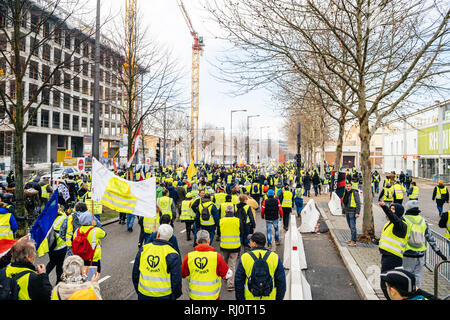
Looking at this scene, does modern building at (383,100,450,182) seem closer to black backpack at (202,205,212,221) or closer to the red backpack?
black backpack at (202,205,212,221)

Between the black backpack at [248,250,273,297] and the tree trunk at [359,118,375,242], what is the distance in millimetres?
7175

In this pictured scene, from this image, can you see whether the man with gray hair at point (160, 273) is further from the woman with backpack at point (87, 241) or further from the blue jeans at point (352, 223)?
the blue jeans at point (352, 223)

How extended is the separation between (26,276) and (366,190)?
9441 mm

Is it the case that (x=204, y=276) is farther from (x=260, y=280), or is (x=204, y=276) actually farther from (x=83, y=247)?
(x=83, y=247)

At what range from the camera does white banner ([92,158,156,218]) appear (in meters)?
5.56

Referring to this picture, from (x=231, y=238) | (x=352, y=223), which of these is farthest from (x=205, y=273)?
(x=352, y=223)

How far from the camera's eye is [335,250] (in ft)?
31.1

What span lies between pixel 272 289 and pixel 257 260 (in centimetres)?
40

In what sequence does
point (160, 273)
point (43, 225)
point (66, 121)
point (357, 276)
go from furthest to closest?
point (66, 121) → point (357, 276) → point (43, 225) → point (160, 273)

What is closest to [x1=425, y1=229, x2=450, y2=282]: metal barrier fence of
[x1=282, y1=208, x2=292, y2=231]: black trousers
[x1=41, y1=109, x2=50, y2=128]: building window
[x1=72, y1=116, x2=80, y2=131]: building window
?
[x1=282, y1=208, x2=292, y2=231]: black trousers

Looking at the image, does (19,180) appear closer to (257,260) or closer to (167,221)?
(167,221)

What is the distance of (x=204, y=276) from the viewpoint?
13.9 feet

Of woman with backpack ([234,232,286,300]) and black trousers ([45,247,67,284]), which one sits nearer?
woman with backpack ([234,232,286,300])
